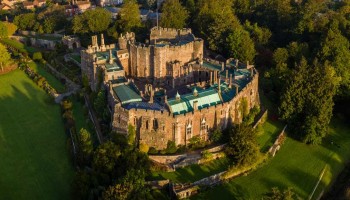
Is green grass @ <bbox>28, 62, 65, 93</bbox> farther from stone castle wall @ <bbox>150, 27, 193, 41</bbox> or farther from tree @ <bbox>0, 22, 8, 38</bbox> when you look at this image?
tree @ <bbox>0, 22, 8, 38</bbox>

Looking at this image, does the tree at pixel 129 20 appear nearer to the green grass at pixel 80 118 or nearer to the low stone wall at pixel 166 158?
the green grass at pixel 80 118

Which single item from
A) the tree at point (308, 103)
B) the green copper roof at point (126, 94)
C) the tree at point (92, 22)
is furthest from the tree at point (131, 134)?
the tree at point (92, 22)

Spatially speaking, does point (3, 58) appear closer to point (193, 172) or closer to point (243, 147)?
point (193, 172)

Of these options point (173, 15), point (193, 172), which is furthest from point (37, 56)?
point (193, 172)

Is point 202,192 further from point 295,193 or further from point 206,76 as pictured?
point 206,76

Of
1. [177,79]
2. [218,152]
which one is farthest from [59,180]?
[177,79]

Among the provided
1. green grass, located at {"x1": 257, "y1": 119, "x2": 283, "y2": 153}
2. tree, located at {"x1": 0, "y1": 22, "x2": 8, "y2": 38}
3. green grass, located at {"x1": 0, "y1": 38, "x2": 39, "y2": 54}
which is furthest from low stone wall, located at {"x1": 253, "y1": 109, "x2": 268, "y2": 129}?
tree, located at {"x1": 0, "y1": 22, "x2": 8, "y2": 38}
